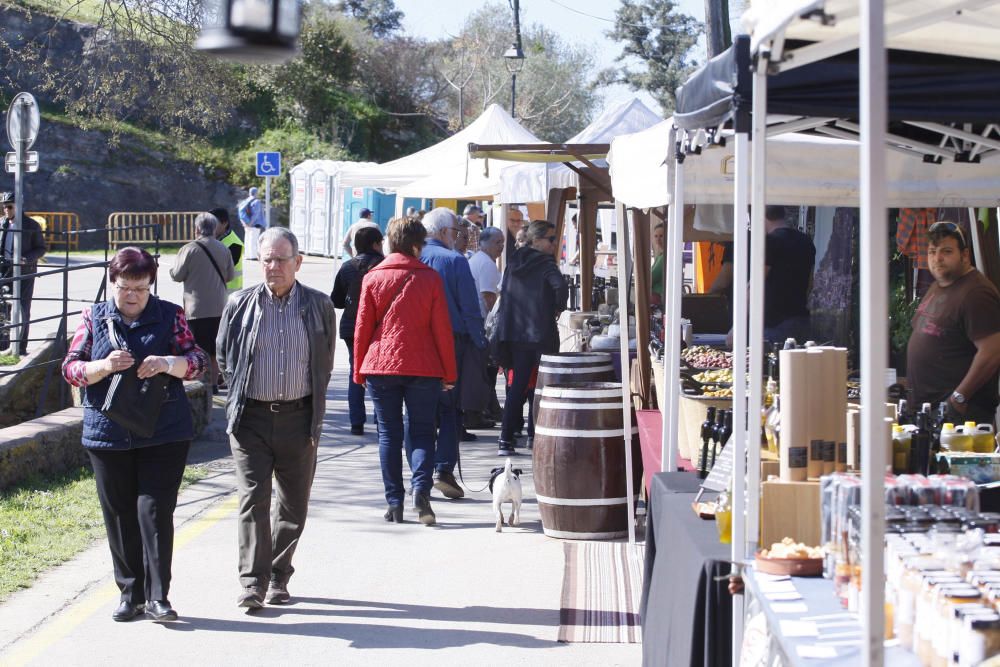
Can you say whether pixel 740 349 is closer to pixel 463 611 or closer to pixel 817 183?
pixel 463 611

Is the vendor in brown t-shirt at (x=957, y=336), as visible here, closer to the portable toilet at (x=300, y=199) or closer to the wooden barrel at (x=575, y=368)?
the wooden barrel at (x=575, y=368)

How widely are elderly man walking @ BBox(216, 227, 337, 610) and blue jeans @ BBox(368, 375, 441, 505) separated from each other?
153 centimetres

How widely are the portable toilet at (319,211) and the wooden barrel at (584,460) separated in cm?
3129

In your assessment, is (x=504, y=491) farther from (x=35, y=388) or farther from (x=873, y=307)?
(x=35, y=388)

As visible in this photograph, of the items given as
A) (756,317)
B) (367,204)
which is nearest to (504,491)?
(756,317)

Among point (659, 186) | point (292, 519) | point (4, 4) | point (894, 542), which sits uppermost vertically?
point (4, 4)

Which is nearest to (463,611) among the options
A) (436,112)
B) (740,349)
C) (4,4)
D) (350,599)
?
(350,599)

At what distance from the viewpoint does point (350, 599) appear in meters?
6.63

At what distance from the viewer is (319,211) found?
39.8m

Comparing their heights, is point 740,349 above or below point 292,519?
above

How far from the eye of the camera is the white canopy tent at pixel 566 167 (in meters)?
14.2

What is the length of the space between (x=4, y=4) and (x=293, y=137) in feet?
113

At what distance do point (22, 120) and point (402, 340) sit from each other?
7.86 m

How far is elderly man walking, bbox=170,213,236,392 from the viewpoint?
40.2 ft
